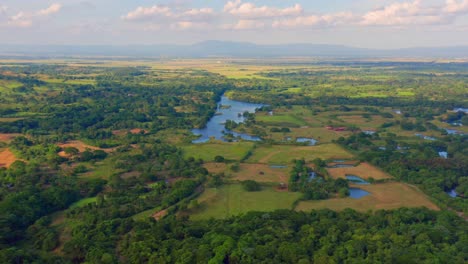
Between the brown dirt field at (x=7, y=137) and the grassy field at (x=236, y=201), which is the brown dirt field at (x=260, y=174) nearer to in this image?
the grassy field at (x=236, y=201)

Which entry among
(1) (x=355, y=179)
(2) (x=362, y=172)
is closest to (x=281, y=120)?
(2) (x=362, y=172)

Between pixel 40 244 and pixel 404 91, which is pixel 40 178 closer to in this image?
pixel 40 244

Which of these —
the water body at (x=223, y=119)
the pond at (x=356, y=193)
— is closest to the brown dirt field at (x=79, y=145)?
the water body at (x=223, y=119)

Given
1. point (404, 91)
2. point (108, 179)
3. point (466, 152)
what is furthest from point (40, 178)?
point (404, 91)

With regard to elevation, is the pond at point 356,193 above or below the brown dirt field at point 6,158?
below

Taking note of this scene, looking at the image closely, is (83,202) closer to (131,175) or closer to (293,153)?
(131,175)
